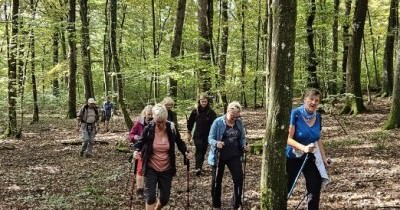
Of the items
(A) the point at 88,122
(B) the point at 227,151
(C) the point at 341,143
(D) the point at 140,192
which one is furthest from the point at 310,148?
(A) the point at 88,122

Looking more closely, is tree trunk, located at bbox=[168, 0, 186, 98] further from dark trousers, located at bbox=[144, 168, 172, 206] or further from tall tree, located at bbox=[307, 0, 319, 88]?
dark trousers, located at bbox=[144, 168, 172, 206]

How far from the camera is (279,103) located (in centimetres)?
595

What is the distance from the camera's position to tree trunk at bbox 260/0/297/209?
19.1 feet

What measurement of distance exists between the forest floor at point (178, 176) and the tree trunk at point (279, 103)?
2.17 metres

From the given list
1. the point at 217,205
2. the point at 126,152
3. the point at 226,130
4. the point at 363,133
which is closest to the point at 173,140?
the point at 226,130

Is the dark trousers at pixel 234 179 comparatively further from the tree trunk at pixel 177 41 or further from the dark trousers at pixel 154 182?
the tree trunk at pixel 177 41

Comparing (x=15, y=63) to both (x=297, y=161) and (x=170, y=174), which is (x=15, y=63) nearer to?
(x=170, y=174)

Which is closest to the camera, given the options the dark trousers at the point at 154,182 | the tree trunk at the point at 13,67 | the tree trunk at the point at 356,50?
the dark trousers at the point at 154,182

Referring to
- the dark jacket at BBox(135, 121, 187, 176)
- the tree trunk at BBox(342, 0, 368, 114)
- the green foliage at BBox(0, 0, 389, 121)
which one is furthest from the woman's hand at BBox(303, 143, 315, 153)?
the tree trunk at BBox(342, 0, 368, 114)

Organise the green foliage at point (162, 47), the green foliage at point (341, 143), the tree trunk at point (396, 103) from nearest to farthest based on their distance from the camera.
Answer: the green foliage at point (341, 143) < the tree trunk at point (396, 103) < the green foliage at point (162, 47)

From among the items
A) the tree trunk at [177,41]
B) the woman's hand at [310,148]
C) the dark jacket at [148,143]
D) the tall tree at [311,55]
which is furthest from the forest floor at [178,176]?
the tall tree at [311,55]

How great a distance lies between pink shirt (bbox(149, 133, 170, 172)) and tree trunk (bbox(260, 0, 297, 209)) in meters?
1.56

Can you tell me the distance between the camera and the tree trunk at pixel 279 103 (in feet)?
19.1

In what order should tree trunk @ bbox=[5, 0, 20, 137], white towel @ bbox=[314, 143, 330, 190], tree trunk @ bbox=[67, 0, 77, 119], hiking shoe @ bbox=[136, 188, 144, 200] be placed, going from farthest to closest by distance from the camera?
tree trunk @ bbox=[67, 0, 77, 119] < tree trunk @ bbox=[5, 0, 20, 137] < hiking shoe @ bbox=[136, 188, 144, 200] < white towel @ bbox=[314, 143, 330, 190]
